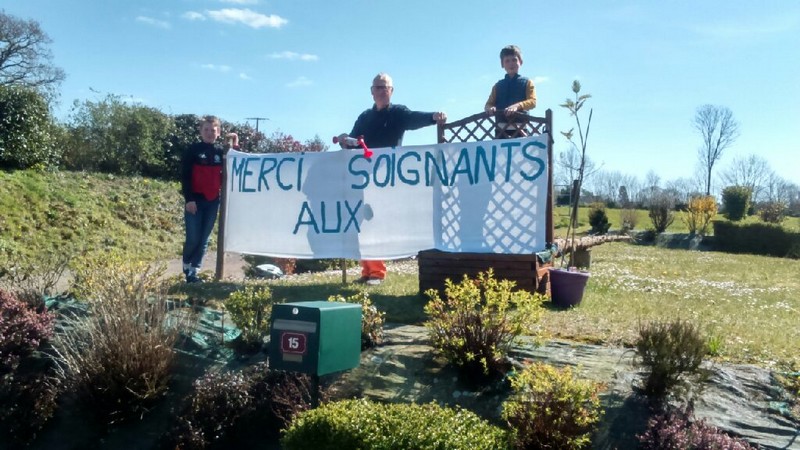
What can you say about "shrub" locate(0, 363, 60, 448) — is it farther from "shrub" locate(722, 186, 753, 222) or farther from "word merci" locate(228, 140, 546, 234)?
"shrub" locate(722, 186, 753, 222)

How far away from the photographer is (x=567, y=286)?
6234 millimetres

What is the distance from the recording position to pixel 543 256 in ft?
20.7

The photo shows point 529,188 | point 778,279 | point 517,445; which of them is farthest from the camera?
point 778,279

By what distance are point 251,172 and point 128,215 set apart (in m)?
8.06

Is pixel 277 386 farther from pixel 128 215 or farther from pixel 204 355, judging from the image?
pixel 128 215

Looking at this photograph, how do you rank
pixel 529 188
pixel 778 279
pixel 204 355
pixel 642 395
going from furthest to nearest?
pixel 778 279 < pixel 529 188 < pixel 204 355 < pixel 642 395

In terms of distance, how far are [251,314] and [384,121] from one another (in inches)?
114

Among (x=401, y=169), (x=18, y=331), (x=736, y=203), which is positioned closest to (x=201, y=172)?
(x=401, y=169)

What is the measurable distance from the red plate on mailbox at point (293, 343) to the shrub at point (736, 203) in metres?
28.5

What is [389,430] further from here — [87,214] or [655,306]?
[87,214]

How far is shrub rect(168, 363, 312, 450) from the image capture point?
436 cm

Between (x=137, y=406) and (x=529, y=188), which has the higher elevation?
(x=529, y=188)

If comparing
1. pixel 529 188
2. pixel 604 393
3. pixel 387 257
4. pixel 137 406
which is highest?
pixel 529 188

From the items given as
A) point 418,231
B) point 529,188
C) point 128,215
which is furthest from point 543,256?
point 128,215
